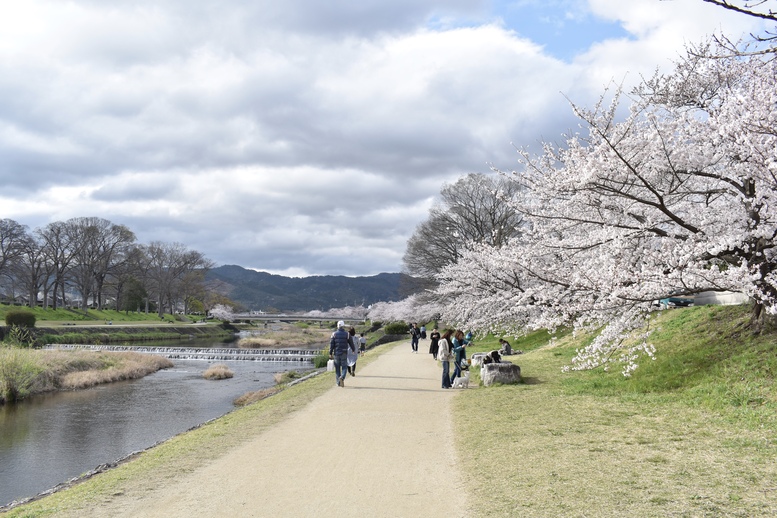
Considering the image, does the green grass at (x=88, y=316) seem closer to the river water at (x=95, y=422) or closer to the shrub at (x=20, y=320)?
the shrub at (x=20, y=320)

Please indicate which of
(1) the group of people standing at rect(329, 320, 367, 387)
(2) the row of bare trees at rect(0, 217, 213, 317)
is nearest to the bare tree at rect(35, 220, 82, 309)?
(2) the row of bare trees at rect(0, 217, 213, 317)

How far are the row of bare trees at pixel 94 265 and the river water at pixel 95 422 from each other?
50.3 metres

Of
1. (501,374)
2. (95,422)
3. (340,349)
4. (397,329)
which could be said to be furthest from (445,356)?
(397,329)

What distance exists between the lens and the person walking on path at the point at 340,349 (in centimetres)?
1384

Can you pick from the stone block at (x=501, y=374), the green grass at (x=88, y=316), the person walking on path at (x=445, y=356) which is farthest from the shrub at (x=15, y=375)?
the green grass at (x=88, y=316)

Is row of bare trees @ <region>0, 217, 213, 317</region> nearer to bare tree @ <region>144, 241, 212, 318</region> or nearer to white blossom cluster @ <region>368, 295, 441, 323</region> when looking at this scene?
bare tree @ <region>144, 241, 212, 318</region>

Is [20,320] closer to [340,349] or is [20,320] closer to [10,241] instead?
[10,241]

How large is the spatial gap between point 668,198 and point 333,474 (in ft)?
27.8

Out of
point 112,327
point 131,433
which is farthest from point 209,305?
point 131,433

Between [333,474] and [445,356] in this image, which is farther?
[445,356]

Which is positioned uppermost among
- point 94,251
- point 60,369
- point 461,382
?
point 94,251

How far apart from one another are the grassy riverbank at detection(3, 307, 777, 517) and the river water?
3531mm

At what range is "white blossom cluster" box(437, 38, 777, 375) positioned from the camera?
8148 mm

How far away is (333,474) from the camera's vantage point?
6.54m
